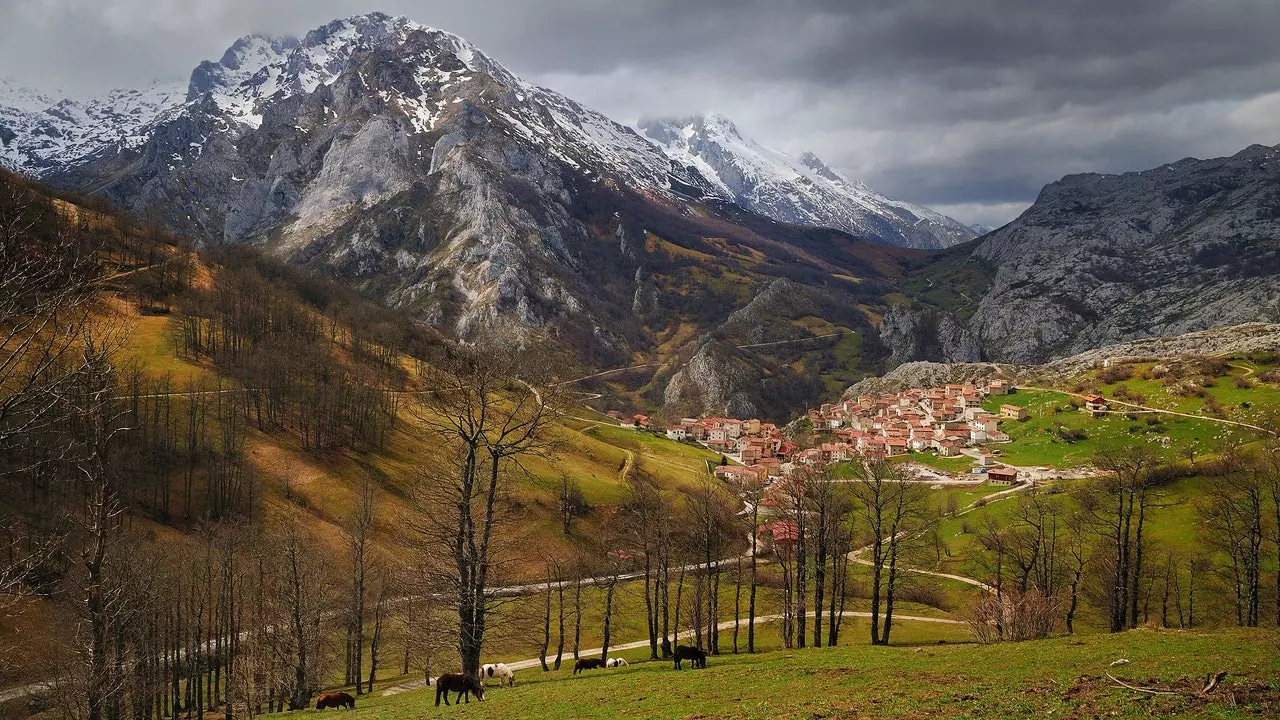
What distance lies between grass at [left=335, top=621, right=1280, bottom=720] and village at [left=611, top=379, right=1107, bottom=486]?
7739cm

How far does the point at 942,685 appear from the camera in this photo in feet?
69.5

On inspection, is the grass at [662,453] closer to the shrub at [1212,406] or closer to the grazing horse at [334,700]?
the grazing horse at [334,700]

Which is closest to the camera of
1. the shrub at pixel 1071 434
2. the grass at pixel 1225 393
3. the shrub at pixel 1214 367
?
the grass at pixel 1225 393

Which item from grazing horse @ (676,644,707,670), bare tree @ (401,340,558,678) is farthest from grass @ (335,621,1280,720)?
bare tree @ (401,340,558,678)

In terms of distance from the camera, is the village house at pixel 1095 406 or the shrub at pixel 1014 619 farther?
the village house at pixel 1095 406

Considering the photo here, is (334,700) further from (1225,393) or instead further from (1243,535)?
(1225,393)

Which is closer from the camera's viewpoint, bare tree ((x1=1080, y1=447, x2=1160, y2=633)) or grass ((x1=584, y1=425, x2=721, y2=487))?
bare tree ((x1=1080, y1=447, x2=1160, y2=633))

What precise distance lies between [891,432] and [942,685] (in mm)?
133520

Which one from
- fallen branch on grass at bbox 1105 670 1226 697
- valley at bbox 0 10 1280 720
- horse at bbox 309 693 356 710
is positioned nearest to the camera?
fallen branch on grass at bbox 1105 670 1226 697

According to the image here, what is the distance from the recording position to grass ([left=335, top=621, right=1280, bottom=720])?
16422 mm

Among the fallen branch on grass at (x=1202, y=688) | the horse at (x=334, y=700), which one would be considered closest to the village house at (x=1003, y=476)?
the fallen branch on grass at (x=1202, y=688)

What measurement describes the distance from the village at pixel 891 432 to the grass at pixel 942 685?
254ft

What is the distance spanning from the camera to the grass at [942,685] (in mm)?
16422

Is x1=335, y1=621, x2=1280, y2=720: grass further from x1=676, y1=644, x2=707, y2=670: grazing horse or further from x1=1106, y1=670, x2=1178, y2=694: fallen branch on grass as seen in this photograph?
x1=676, y1=644, x2=707, y2=670: grazing horse
